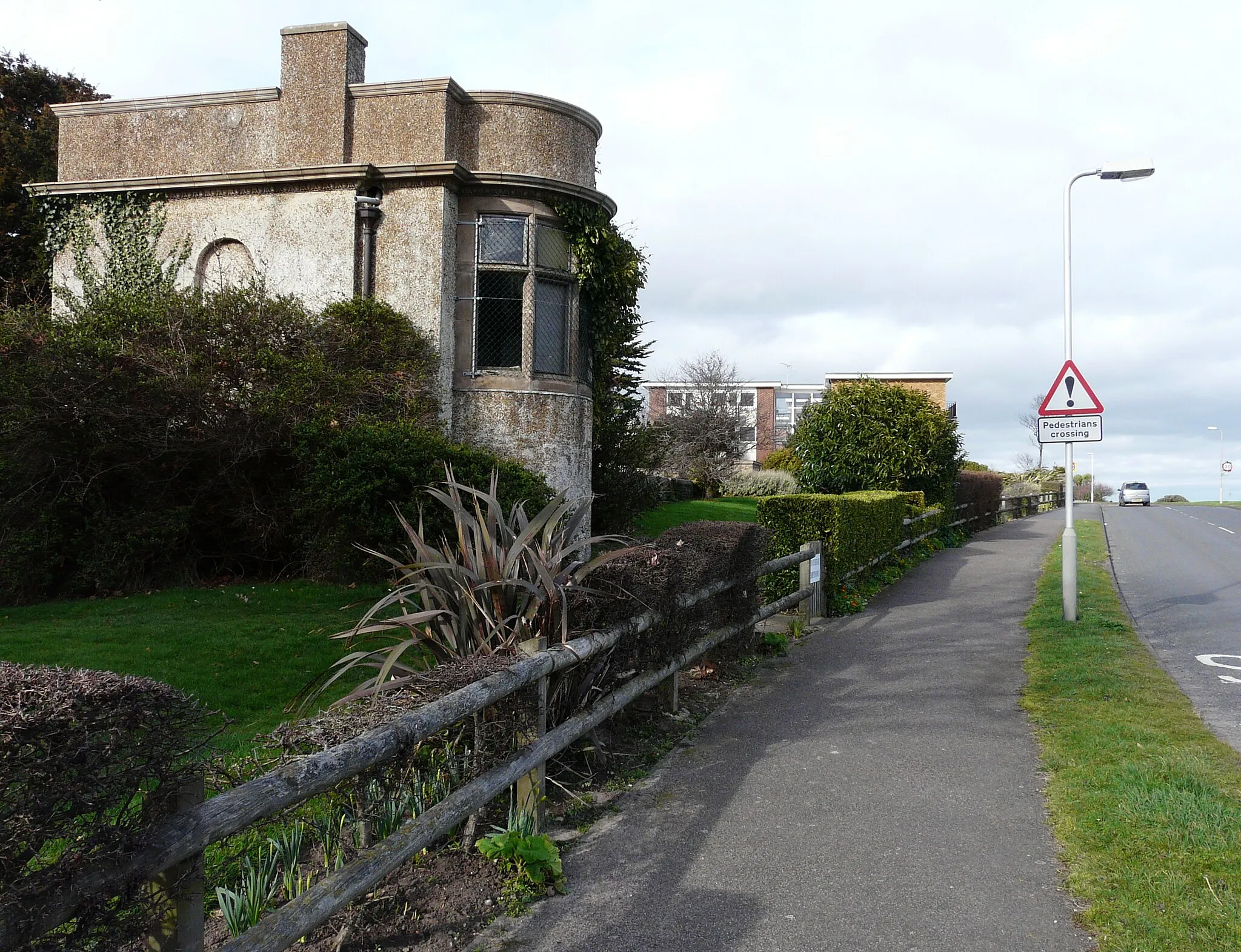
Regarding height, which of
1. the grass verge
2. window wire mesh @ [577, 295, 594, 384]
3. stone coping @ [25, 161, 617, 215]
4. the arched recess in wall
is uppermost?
stone coping @ [25, 161, 617, 215]

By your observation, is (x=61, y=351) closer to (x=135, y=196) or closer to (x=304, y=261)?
(x=304, y=261)

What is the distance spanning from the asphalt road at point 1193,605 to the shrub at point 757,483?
1306cm

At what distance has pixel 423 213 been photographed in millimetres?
14141

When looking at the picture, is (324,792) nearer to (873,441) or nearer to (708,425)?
(873,441)

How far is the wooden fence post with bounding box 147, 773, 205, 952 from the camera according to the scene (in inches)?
101

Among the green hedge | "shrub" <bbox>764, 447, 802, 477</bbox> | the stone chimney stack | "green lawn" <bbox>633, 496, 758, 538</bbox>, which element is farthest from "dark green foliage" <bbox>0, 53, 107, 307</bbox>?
"shrub" <bbox>764, 447, 802, 477</bbox>

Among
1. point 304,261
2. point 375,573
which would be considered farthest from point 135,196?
point 375,573

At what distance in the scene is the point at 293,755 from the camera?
10.8 ft

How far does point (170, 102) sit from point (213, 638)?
999cm

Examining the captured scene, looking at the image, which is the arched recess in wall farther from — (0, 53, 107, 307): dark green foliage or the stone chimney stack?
(0, 53, 107, 307): dark green foliage

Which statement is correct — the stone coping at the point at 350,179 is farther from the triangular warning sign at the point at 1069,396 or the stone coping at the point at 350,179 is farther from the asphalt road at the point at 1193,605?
the asphalt road at the point at 1193,605

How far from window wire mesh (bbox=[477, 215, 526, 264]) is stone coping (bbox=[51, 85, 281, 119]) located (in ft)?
12.9

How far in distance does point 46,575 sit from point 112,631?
2.97m

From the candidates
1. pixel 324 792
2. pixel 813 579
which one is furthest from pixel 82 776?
pixel 813 579
